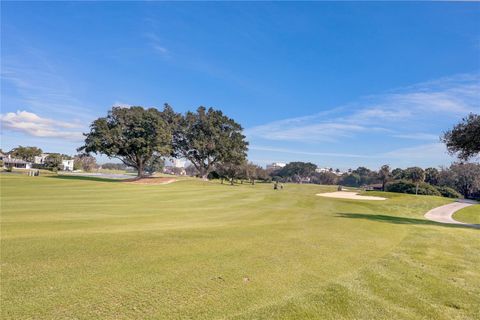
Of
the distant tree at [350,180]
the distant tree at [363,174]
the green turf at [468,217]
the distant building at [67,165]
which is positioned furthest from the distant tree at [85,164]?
the green turf at [468,217]

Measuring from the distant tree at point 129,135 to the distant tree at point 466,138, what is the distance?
119 ft

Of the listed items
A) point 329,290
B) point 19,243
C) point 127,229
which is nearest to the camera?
point 329,290

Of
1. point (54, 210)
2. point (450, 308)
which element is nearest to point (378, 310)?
point (450, 308)

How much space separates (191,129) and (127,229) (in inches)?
1816

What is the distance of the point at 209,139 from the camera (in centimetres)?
5162

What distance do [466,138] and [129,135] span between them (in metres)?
40.3

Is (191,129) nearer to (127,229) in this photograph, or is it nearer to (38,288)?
(127,229)

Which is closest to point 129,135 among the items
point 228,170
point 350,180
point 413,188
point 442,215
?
point 228,170

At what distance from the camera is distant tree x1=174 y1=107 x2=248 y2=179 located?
2013 inches

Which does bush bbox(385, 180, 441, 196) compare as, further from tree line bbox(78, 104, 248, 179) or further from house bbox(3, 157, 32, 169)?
house bbox(3, 157, 32, 169)

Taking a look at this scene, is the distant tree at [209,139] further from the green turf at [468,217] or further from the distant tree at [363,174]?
the distant tree at [363,174]

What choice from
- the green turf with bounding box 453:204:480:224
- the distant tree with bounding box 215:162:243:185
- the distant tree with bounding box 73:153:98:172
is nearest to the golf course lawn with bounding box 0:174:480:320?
the green turf with bounding box 453:204:480:224

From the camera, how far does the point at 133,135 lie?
43.0 metres

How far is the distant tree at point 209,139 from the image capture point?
5112 centimetres
